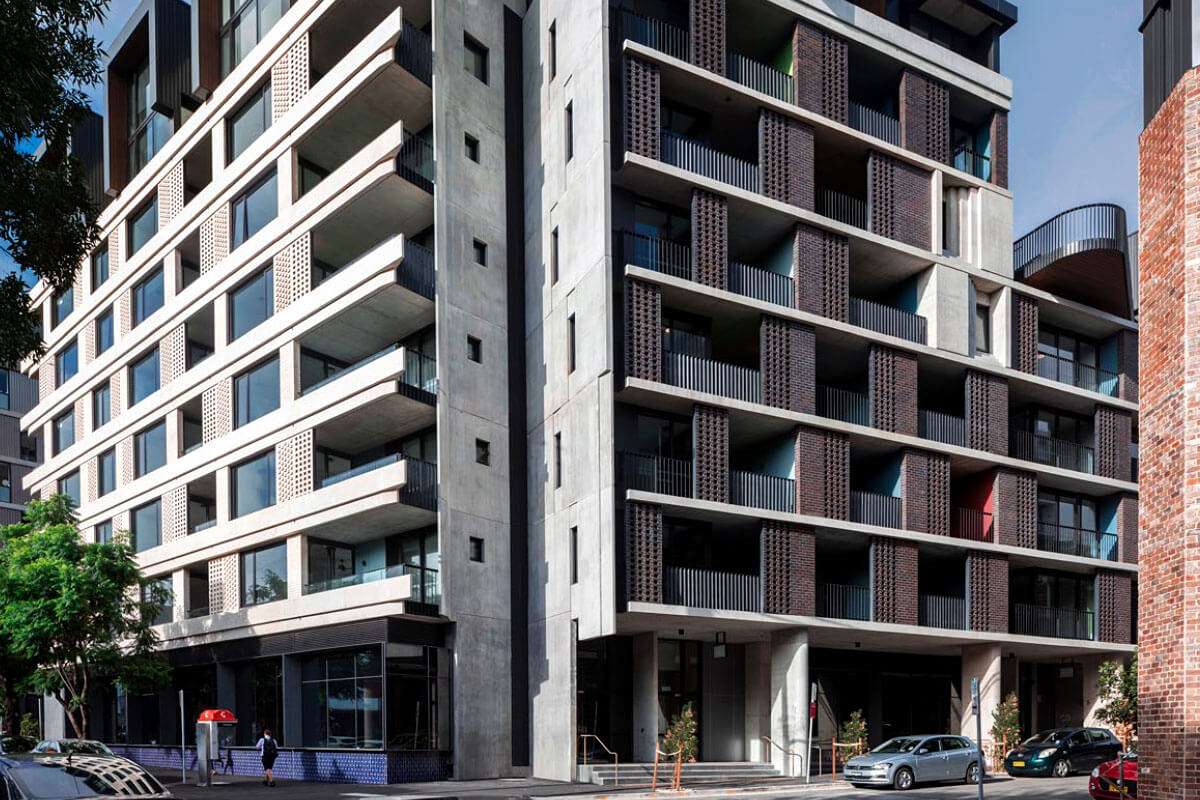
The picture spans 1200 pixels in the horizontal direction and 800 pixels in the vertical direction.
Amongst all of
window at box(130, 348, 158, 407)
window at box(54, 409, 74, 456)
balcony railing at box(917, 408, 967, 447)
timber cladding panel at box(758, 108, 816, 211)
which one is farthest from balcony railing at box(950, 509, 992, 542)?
window at box(54, 409, 74, 456)

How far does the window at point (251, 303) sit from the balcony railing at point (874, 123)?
66.2 feet

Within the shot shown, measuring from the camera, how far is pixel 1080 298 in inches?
1639

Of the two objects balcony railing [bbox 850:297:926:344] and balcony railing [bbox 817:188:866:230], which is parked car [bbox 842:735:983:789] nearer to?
balcony railing [bbox 850:297:926:344]

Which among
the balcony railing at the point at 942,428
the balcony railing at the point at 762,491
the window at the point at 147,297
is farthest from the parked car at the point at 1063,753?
the window at the point at 147,297

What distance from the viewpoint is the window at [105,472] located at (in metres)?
46.6

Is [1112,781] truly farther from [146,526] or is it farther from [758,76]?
[146,526]

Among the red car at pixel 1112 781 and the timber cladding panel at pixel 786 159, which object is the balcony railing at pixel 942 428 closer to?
the timber cladding panel at pixel 786 159

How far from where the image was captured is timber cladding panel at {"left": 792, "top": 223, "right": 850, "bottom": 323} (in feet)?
111

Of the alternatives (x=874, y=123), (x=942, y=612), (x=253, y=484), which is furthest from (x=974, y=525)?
(x=253, y=484)

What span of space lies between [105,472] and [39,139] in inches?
1319

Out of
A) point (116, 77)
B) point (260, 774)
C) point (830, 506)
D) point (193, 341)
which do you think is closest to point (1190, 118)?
point (830, 506)

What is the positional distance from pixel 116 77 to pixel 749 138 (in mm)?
28440

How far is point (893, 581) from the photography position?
34.1 metres

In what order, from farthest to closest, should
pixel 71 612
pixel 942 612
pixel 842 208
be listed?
pixel 842 208 → pixel 942 612 → pixel 71 612
